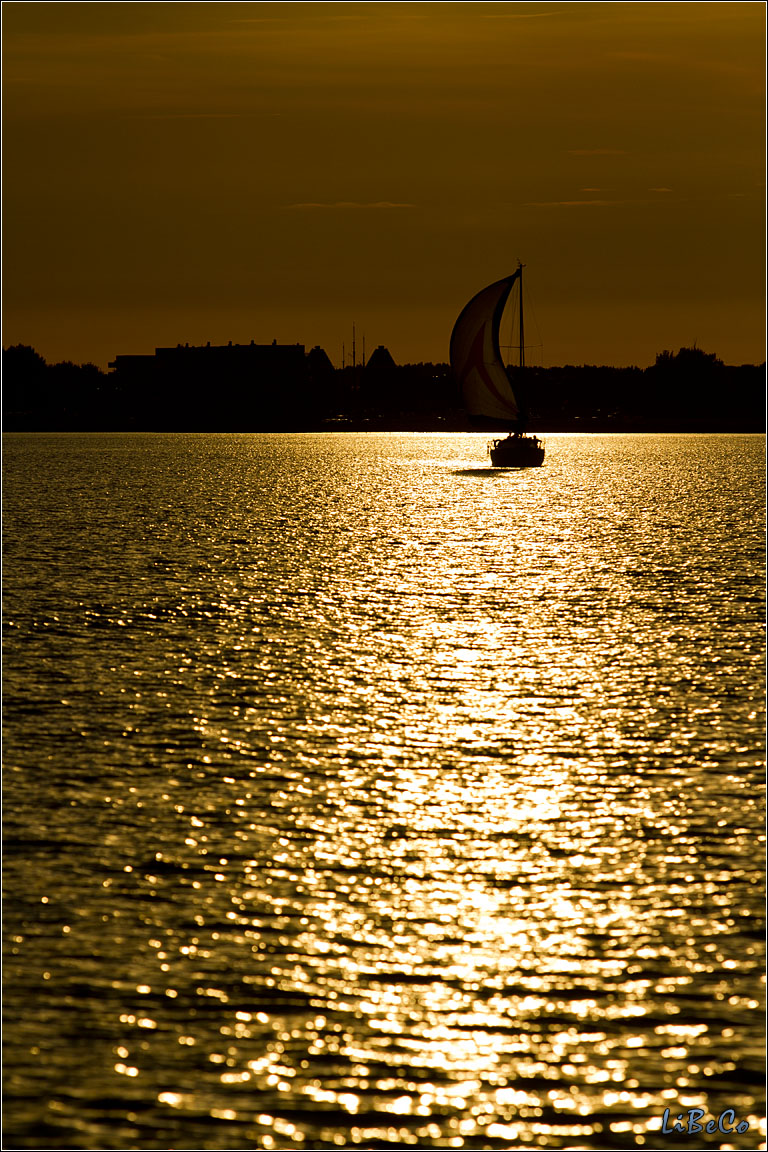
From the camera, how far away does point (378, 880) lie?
23.4 meters

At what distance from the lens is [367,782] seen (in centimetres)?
2970

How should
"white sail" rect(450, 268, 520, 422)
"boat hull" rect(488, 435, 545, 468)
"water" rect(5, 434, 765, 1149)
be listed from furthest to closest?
"boat hull" rect(488, 435, 545, 468)
"white sail" rect(450, 268, 520, 422)
"water" rect(5, 434, 765, 1149)

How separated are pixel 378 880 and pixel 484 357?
128 meters

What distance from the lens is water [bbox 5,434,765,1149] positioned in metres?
16.4

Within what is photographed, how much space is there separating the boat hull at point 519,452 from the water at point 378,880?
95.1 metres

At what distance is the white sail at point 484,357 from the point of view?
148 m

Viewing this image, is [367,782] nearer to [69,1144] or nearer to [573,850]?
[573,850]

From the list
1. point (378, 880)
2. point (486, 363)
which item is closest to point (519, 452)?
point (486, 363)

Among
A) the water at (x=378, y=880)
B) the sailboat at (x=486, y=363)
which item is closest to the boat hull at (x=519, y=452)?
the sailboat at (x=486, y=363)

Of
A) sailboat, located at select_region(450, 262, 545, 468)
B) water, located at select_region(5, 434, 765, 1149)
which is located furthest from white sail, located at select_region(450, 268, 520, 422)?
water, located at select_region(5, 434, 765, 1149)

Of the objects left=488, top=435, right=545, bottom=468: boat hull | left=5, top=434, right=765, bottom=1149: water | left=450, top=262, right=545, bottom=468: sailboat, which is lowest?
left=5, top=434, right=765, bottom=1149: water

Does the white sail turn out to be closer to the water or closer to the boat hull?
the boat hull

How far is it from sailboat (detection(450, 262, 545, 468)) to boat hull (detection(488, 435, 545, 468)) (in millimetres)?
100

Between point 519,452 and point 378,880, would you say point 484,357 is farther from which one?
point 378,880
